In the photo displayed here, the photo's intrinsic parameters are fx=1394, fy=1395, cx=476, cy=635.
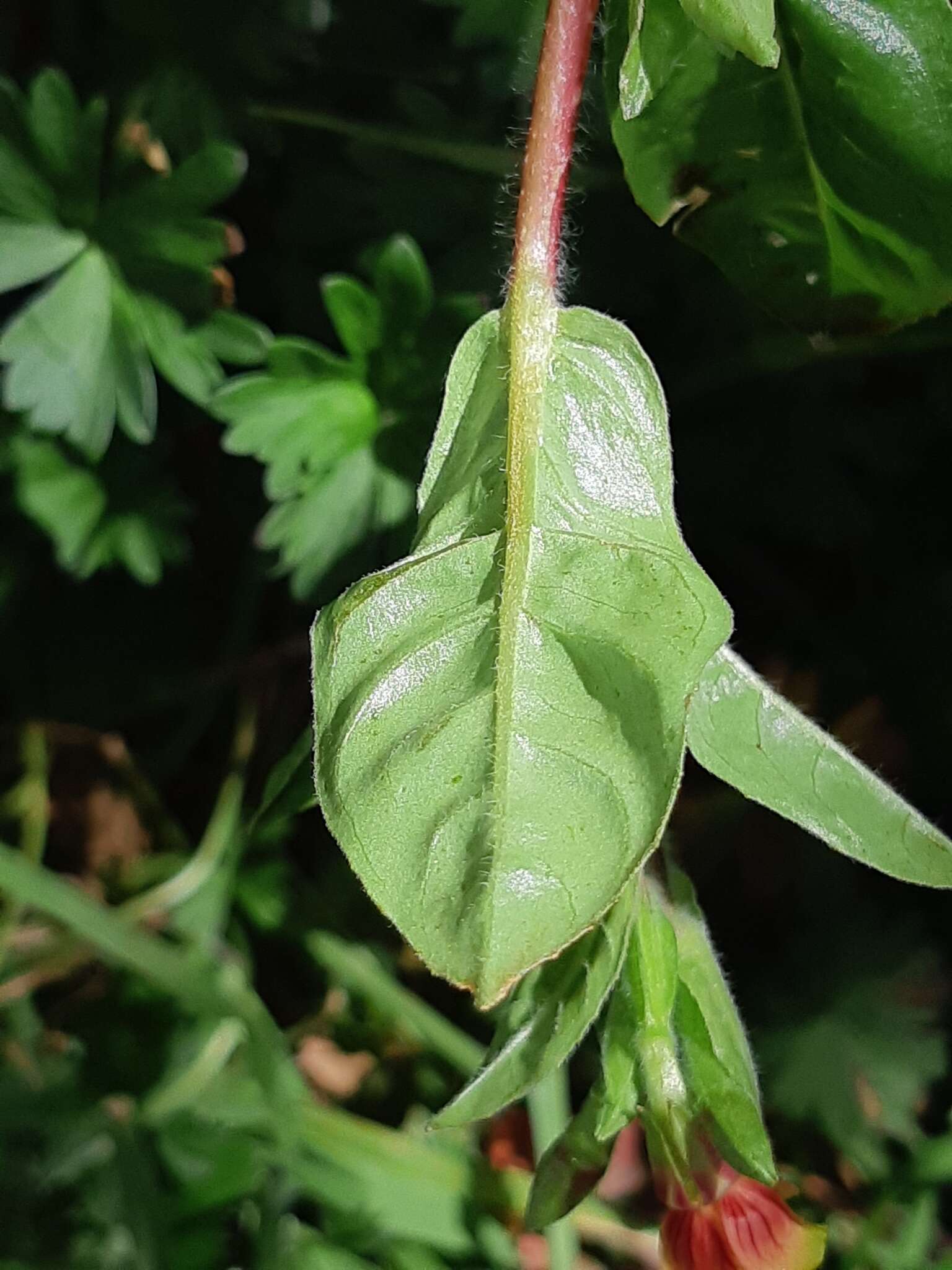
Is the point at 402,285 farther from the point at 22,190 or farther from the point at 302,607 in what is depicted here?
the point at 302,607

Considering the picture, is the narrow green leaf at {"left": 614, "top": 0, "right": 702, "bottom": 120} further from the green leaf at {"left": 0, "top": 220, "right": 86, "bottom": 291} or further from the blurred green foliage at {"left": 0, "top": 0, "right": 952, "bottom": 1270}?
the green leaf at {"left": 0, "top": 220, "right": 86, "bottom": 291}

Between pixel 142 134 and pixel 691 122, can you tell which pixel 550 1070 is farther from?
pixel 142 134


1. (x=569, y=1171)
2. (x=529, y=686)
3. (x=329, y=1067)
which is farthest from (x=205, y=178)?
(x=329, y=1067)

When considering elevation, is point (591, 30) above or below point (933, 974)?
above

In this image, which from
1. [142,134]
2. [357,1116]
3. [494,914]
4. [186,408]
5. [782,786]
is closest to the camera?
[494,914]

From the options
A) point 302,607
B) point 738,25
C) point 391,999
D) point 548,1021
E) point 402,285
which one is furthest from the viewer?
point 302,607

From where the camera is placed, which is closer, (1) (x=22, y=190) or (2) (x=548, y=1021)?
(2) (x=548, y=1021)

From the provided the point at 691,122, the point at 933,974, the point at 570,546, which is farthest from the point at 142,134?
the point at 933,974
